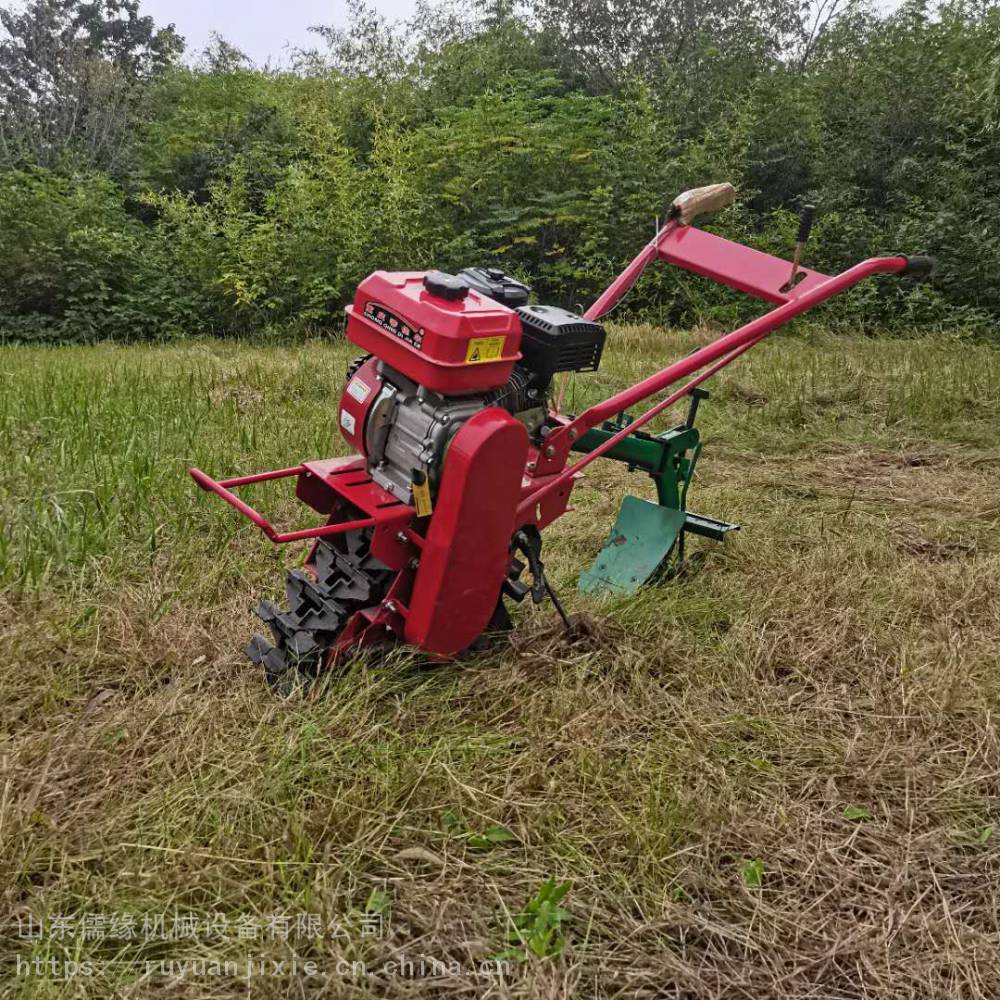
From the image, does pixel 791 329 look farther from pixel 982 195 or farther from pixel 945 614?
pixel 945 614

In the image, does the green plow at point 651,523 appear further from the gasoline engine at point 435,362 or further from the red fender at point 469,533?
the red fender at point 469,533

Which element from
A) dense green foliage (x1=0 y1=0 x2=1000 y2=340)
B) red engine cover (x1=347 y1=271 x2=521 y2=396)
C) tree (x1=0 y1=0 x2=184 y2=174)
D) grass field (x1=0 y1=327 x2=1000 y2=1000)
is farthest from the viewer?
tree (x1=0 y1=0 x2=184 y2=174)

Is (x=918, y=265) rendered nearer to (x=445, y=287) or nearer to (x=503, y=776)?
(x=445, y=287)

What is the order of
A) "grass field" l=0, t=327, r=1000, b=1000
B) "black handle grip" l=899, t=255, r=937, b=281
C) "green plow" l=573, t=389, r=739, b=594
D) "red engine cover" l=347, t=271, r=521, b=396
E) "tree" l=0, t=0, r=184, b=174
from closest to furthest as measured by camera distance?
"grass field" l=0, t=327, r=1000, b=1000, "red engine cover" l=347, t=271, r=521, b=396, "black handle grip" l=899, t=255, r=937, b=281, "green plow" l=573, t=389, r=739, b=594, "tree" l=0, t=0, r=184, b=174

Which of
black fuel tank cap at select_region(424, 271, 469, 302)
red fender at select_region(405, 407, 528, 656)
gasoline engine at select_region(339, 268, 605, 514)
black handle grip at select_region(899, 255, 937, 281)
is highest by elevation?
black handle grip at select_region(899, 255, 937, 281)

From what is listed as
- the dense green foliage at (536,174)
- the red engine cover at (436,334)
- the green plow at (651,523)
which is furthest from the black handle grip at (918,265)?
the dense green foliage at (536,174)

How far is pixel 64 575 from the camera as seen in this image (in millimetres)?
2840

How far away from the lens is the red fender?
86.0 inches

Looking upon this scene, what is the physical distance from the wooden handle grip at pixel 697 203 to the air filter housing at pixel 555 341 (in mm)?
918

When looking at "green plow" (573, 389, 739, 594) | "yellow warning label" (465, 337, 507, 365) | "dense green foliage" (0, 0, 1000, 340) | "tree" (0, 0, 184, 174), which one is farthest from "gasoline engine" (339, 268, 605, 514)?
"tree" (0, 0, 184, 174)

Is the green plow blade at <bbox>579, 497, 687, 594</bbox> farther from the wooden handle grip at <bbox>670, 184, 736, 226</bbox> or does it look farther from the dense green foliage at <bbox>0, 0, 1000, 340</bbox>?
the dense green foliage at <bbox>0, 0, 1000, 340</bbox>

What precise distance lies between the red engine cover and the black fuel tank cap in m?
0.01

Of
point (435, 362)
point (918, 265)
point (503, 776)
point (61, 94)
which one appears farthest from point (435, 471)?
point (61, 94)

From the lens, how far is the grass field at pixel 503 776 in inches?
65.7
